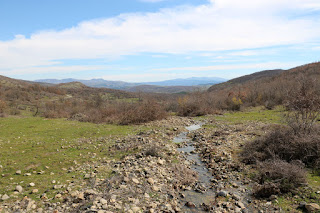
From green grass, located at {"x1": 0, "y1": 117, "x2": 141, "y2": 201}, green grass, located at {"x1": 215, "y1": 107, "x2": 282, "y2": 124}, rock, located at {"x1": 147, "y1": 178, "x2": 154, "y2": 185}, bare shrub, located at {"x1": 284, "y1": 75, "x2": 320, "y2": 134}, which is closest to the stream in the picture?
rock, located at {"x1": 147, "y1": 178, "x2": 154, "y2": 185}

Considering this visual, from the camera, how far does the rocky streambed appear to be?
593 centimetres

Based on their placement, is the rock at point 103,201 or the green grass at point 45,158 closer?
the rock at point 103,201

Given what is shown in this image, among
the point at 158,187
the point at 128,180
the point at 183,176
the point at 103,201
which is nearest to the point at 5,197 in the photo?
the point at 103,201

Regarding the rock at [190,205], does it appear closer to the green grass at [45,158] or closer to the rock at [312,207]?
the rock at [312,207]

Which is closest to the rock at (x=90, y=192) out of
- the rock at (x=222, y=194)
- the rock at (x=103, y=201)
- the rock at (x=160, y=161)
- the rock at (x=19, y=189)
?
the rock at (x=103, y=201)

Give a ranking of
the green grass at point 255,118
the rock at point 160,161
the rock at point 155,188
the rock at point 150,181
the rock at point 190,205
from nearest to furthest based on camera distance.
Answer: the rock at point 190,205 < the rock at point 155,188 < the rock at point 150,181 < the rock at point 160,161 < the green grass at point 255,118

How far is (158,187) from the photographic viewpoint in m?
7.51

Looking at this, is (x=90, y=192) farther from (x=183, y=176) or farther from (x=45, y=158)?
(x=45, y=158)

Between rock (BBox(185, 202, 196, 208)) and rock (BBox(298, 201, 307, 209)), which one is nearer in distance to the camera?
rock (BBox(298, 201, 307, 209))

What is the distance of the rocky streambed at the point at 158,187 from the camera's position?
5.93 metres

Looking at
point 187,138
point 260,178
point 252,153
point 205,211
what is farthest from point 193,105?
point 205,211

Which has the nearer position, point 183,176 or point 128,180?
point 128,180

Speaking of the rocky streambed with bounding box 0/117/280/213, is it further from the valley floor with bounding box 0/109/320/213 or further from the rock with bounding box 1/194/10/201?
the rock with bounding box 1/194/10/201

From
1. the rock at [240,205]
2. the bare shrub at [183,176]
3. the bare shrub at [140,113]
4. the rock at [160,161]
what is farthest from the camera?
the bare shrub at [140,113]
